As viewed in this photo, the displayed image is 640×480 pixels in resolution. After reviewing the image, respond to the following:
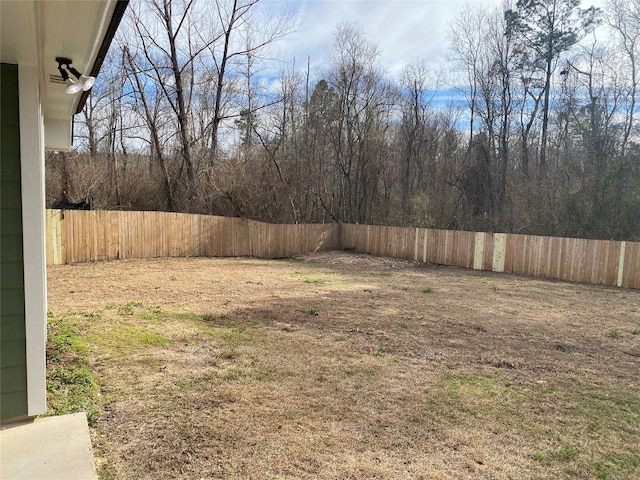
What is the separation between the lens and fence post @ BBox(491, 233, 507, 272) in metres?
12.7

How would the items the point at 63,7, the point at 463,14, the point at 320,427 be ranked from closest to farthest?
the point at 63,7 < the point at 320,427 < the point at 463,14

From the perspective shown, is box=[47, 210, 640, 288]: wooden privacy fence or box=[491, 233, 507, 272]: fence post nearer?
box=[47, 210, 640, 288]: wooden privacy fence

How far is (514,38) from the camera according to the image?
17141 millimetres

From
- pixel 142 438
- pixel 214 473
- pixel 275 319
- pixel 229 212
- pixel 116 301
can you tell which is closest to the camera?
pixel 214 473

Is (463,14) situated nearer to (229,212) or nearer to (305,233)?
(305,233)

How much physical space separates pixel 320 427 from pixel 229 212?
13.6m

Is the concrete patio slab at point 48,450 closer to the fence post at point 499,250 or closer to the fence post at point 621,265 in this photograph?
the fence post at point 621,265

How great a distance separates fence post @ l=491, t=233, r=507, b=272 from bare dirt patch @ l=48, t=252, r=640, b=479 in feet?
16.0

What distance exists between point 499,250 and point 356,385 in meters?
10.8

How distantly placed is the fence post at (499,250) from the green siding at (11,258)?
42.2ft

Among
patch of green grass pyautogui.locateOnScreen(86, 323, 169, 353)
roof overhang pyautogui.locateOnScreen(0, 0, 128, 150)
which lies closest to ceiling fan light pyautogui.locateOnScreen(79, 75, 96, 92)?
roof overhang pyautogui.locateOnScreen(0, 0, 128, 150)

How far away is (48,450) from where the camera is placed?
7.37 ft

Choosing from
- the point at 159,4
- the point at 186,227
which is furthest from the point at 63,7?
the point at 159,4

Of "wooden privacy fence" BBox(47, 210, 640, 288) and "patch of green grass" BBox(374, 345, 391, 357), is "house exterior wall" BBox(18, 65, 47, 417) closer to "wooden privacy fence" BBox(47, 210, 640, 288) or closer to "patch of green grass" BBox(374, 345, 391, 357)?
"patch of green grass" BBox(374, 345, 391, 357)
